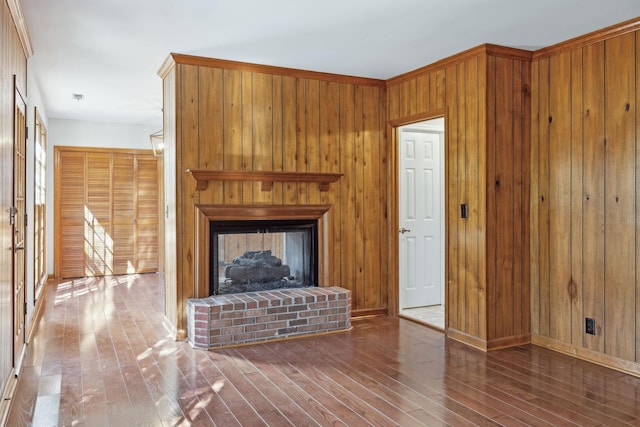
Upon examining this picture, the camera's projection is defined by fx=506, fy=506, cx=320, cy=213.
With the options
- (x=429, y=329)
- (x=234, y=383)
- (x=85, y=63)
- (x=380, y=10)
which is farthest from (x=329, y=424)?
(x=85, y=63)

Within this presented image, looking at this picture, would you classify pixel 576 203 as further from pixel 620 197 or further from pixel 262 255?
pixel 262 255

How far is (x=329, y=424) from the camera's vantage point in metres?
2.69

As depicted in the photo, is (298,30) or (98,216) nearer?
(298,30)

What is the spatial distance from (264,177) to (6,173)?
2.03 metres

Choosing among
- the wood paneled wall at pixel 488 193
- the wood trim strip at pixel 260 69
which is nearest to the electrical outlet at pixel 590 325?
the wood paneled wall at pixel 488 193

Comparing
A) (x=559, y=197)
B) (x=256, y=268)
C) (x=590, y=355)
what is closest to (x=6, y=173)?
(x=256, y=268)

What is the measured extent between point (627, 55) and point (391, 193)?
2384 millimetres

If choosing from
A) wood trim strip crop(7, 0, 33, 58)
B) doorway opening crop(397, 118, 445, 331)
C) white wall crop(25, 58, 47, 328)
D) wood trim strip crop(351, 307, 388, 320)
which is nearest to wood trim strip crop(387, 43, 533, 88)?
doorway opening crop(397, 118, 445, 331)

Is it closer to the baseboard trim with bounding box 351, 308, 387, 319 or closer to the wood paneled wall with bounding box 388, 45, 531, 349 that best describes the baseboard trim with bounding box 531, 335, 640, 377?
the wood paneled wall with bounding box 388, 45, 531, 349

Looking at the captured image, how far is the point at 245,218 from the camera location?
458 centimetres

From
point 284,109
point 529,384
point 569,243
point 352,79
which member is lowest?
point 529,384

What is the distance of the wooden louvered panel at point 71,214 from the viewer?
7750mm

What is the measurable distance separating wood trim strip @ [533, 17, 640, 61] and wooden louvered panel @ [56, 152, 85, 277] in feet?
21.8

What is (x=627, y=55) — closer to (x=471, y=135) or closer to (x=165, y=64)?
(x=471, y=135)
